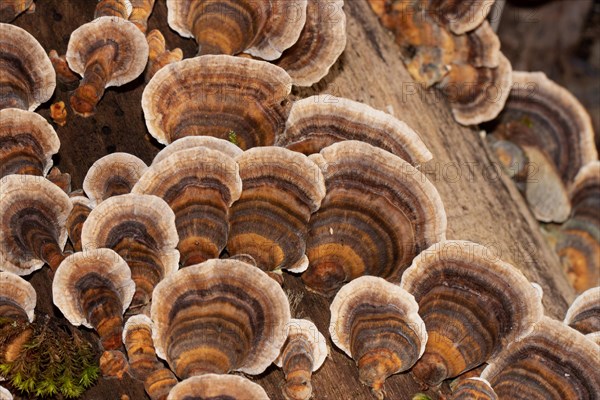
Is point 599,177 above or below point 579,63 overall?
above

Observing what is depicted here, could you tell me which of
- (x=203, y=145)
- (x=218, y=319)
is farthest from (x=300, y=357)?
(x=203, y=145)

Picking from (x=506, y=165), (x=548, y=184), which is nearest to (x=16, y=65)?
(x=506, y=165)

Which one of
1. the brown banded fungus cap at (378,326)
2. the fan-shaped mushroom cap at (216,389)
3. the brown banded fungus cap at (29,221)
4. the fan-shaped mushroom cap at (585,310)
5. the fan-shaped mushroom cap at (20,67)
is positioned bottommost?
the fan-shaped mushroom cap at (585,310)

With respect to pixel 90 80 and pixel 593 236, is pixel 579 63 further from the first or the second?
pixel 90 80

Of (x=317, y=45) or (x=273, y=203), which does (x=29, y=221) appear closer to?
(x=273, y=203)

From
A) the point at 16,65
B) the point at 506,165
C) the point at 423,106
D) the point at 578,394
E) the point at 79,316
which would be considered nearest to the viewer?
the point at 79,316

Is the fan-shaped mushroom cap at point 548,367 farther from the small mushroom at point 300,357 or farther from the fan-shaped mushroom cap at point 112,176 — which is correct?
the fan-shaped mushroom cap at point 112,176

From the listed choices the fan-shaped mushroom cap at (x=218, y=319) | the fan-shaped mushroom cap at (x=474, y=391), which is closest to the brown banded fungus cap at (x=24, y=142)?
the fan-shaped mushroom cap at (x=218, y=319)

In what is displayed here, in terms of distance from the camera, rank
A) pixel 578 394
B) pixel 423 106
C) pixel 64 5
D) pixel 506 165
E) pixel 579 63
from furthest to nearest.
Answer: pixel 579 63
pixel 506 165
pixel 423 106
pixel 64 5
pixel 578 394
